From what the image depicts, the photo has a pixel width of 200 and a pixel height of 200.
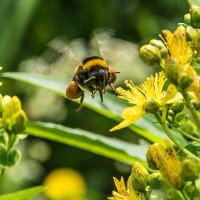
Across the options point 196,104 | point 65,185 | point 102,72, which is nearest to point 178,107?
point 196,104

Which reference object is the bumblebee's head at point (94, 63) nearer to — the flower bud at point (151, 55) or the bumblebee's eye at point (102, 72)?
the bumblebee's eye at point (102, 72)

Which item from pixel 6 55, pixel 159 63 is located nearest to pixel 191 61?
pixel 159 63

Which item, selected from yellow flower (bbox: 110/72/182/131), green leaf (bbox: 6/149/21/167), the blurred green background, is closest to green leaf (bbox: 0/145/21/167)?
green leaf (bbox: 6/149/21/167)

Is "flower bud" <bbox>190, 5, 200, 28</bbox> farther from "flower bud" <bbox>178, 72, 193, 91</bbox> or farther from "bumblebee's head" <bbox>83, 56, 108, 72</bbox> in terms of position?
"bumblebee's head" <bbox>83, 56, 108, 72</bbox>

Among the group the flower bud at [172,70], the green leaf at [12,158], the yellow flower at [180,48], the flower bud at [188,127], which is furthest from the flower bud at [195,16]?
the green leaf at [12,158]

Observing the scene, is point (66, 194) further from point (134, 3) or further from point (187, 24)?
point (187, 24)
